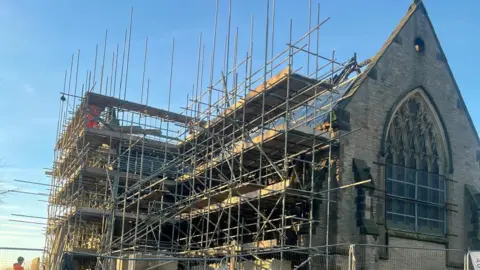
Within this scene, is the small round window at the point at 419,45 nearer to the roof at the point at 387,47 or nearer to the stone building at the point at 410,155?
the stone building at the point at 410,155

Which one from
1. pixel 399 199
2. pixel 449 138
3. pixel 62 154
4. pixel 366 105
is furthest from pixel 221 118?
pixel 62 154

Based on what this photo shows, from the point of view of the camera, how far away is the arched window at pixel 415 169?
2084 cm

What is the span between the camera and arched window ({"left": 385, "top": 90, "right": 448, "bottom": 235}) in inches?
821

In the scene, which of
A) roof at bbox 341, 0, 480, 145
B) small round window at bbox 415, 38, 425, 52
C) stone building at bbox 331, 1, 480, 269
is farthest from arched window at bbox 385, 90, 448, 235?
roof at bbox 341, 0, 480, 145

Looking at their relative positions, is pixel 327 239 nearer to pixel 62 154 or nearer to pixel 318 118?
pixel 318 118

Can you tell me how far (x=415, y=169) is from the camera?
2172 centimetres

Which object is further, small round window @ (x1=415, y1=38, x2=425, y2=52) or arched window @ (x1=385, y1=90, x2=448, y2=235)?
small round window @ (x1=415, y1=38, x2=425, y2=52)

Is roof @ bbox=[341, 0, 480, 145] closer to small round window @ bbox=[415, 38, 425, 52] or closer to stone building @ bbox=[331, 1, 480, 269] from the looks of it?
stone building @ bbox=[331, 1, 480, 269]

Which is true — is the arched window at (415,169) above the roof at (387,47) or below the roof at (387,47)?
below

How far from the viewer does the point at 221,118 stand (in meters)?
21.9

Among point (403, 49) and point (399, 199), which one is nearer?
point (399, 199)

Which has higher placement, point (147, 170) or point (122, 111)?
point (122, 111)

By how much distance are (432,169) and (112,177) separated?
42.9ft

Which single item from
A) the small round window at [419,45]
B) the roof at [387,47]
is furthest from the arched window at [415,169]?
Result: the roof at [387,47]
